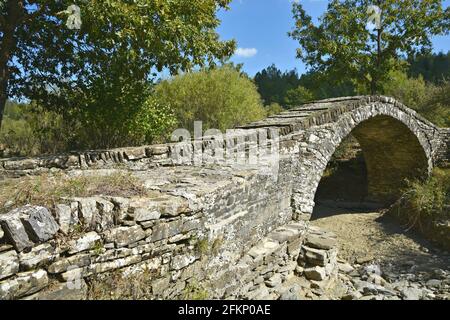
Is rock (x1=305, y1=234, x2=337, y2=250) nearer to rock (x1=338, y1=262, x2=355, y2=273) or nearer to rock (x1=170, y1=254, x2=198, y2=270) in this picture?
rock (x1=338, y1=262, x2=355, y2=273)

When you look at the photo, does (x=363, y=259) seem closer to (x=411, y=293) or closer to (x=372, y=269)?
(x=372, y=269)

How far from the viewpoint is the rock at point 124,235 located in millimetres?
2667

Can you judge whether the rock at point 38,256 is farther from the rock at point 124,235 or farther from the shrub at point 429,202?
the shrub at point 429,202

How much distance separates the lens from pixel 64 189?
2.88m

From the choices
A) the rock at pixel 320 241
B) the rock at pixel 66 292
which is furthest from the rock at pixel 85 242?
the rock at pixel 320 241

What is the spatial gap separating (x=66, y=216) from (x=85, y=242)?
239 mm

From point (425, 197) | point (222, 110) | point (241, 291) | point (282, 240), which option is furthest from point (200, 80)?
point (241, 291)

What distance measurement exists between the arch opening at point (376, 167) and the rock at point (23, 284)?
9223mm

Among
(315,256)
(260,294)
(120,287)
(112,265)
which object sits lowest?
(260,294)

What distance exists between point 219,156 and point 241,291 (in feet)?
6.71

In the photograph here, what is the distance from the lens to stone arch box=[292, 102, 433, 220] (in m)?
6.27

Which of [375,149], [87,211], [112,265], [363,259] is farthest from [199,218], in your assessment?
[375,149]

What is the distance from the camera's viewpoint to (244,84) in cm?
1648

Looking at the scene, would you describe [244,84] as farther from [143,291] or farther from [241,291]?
[143,291]
